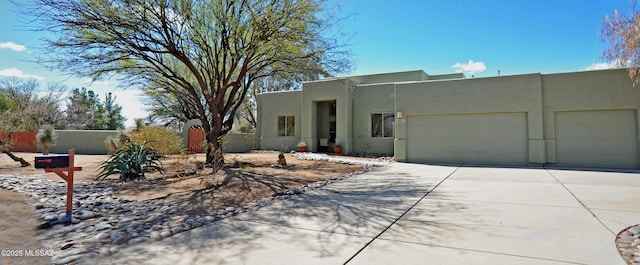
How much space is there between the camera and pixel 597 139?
1139 centimetres

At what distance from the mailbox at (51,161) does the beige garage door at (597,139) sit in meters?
14.4

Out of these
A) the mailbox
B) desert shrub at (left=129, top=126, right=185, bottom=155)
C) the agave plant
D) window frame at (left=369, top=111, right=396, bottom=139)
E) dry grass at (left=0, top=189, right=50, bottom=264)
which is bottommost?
dry grass at (left=0, top=189, right=50, bottom=264)

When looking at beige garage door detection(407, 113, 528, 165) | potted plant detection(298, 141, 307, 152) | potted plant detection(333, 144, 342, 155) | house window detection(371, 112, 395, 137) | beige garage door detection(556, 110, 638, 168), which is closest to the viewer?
beige garage door detection(556, 110, 638, 168)

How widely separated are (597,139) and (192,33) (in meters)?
14.2

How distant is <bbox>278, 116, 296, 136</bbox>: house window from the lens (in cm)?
2008

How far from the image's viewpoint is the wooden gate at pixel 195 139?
1975 centimetres

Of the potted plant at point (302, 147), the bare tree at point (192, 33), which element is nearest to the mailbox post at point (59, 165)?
the bare tree at point (192, 33)

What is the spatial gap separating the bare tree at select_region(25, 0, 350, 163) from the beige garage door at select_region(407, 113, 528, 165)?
5.22 metres

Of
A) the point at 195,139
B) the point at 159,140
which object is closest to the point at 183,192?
the point at 159,140

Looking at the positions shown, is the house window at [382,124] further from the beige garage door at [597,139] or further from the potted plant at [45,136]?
the potted plant at [45,136]

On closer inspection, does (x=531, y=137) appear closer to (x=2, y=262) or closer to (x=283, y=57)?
(x=283, y=57)

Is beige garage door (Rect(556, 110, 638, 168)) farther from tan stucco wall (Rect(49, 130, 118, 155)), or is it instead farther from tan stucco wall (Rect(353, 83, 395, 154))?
tan stucco wall (Rect(49, 130, 118, 155))

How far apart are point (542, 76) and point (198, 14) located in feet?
40.0

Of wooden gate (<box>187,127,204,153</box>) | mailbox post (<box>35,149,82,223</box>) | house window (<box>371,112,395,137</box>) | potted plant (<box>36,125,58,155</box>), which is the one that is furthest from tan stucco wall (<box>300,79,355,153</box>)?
mailbox post (<box>35,149,82,223</box>)
